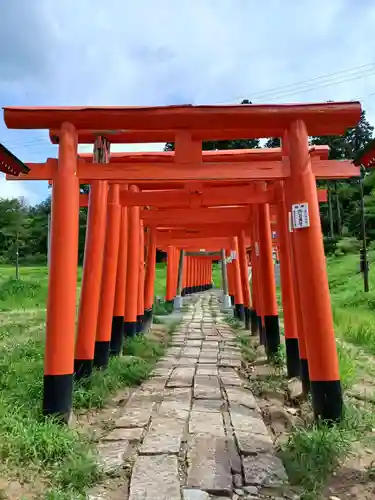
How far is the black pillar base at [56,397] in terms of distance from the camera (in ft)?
15.9

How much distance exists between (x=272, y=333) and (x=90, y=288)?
3704 mm

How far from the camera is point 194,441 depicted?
439 centimetres

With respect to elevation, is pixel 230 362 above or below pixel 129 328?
below

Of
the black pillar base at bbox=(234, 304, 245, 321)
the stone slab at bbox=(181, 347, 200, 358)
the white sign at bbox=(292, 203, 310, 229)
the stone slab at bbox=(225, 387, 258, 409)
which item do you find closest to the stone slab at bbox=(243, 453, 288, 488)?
the stone slab at bbox=(225, 387, 258, 409)

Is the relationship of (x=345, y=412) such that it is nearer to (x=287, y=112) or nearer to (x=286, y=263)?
(x=286, y=263)

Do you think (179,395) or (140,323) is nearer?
(179,395)

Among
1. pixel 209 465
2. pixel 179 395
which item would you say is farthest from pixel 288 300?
pixel 209 465

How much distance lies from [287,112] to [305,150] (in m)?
0.44

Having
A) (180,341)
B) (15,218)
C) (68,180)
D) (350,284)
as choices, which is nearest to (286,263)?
(68,180)

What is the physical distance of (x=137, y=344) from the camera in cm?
953

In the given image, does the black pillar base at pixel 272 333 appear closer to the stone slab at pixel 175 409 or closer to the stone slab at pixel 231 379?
the stone slab at pixel 231 379

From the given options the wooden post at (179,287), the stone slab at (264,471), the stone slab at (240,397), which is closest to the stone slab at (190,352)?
the stone slab at (240,397)

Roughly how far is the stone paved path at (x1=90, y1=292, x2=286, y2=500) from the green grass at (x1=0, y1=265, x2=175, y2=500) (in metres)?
0.24

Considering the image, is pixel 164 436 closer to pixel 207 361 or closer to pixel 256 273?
pixel 207 361
